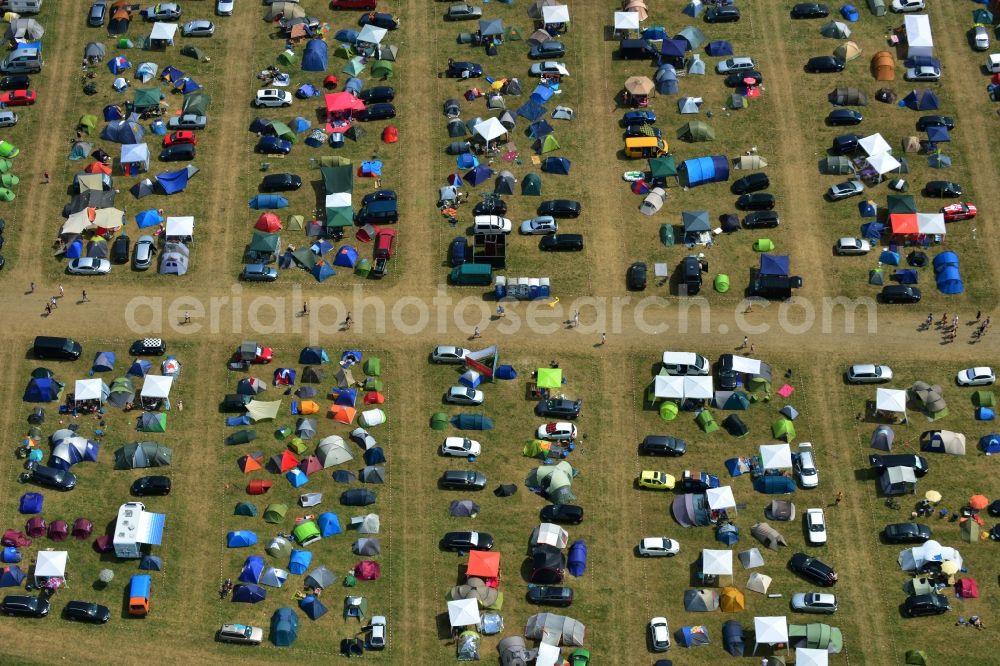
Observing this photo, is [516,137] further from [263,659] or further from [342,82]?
[263,659]

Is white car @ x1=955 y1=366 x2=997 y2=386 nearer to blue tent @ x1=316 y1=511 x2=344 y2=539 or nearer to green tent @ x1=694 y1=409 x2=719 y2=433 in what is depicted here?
green tent @ x1=694 y1=409 x2=719 y2=433

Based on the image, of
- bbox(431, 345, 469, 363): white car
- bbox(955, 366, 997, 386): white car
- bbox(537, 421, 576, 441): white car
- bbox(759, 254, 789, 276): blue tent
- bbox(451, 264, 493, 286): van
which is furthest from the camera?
bbox(451, 264, 493, 286): van

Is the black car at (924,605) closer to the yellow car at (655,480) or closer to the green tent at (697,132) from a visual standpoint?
the yellow car at (655,480)

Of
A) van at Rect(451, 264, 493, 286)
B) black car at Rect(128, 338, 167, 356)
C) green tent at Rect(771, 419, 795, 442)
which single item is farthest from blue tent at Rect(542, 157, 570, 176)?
black car at Rect(128, 338, 167, 356)

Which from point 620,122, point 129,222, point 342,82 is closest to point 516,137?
point 620,122

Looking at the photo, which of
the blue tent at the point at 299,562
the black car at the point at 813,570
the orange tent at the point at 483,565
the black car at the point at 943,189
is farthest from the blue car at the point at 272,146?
the black car at the point at 813,570
